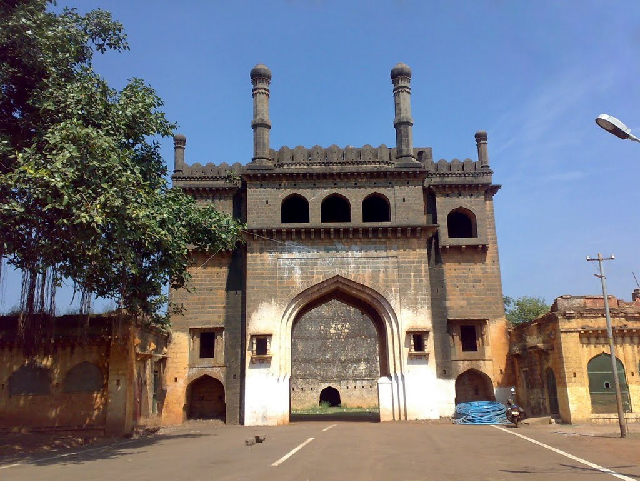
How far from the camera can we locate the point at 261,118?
2502cm

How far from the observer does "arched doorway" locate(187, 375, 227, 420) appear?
24.2 meters

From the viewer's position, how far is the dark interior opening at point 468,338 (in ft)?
Answer: 82.4

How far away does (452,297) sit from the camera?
2439 centimetres

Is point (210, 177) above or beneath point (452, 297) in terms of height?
above

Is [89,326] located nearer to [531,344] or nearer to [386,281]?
[386,281]

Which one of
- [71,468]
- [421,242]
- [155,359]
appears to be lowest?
[71,468]

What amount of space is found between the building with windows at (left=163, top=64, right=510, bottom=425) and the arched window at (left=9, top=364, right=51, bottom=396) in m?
5.72

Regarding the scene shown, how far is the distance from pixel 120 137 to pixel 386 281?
1255 centimetres

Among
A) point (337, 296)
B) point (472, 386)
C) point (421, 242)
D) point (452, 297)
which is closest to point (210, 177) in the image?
point (337, 296)

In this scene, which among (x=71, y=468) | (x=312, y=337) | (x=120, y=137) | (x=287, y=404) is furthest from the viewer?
(x=312, y=337)

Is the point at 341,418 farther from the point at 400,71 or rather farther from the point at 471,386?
the point at 400,71

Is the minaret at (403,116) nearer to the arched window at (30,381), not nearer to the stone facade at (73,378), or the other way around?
the stone facade at (73,378)

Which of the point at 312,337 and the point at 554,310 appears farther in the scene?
the point at 312,337

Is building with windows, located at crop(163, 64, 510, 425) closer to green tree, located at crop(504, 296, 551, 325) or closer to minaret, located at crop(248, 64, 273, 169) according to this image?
minaret, located at crop(248, 64, 273, 169)
